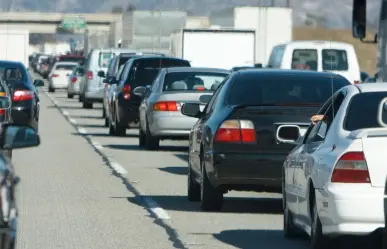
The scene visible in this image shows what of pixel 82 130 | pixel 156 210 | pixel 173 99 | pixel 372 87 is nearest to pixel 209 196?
pixel 156 210

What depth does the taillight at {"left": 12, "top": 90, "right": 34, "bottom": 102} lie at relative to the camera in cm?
2413

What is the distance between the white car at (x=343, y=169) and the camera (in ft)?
31.5

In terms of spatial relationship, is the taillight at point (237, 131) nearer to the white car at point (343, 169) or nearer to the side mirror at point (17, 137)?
the white car at point (343, 169)

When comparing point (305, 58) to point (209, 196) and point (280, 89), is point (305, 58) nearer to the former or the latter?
point (280, 89)

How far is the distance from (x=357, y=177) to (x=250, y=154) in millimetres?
3895

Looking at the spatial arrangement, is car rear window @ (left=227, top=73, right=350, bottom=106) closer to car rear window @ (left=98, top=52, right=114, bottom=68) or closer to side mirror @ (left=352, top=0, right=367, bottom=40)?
side mirror @ (left=352, top=0, right=367, bottom=40)

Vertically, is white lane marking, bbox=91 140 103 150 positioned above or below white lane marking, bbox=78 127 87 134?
above

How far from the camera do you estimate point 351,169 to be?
9.67m

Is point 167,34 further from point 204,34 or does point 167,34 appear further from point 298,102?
point 298,102

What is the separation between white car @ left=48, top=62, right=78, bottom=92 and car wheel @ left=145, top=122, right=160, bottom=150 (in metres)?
41.0

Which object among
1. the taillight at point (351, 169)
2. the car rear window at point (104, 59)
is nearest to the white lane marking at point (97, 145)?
the taillight at point (351, 169)

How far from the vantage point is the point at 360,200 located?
31.4ft

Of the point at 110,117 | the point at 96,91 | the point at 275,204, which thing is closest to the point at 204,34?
the point at 96,91

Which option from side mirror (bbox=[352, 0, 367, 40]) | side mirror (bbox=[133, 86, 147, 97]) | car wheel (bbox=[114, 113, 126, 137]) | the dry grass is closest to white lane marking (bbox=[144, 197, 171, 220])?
side mirror (bbox=[352, 0, 367, 40])
